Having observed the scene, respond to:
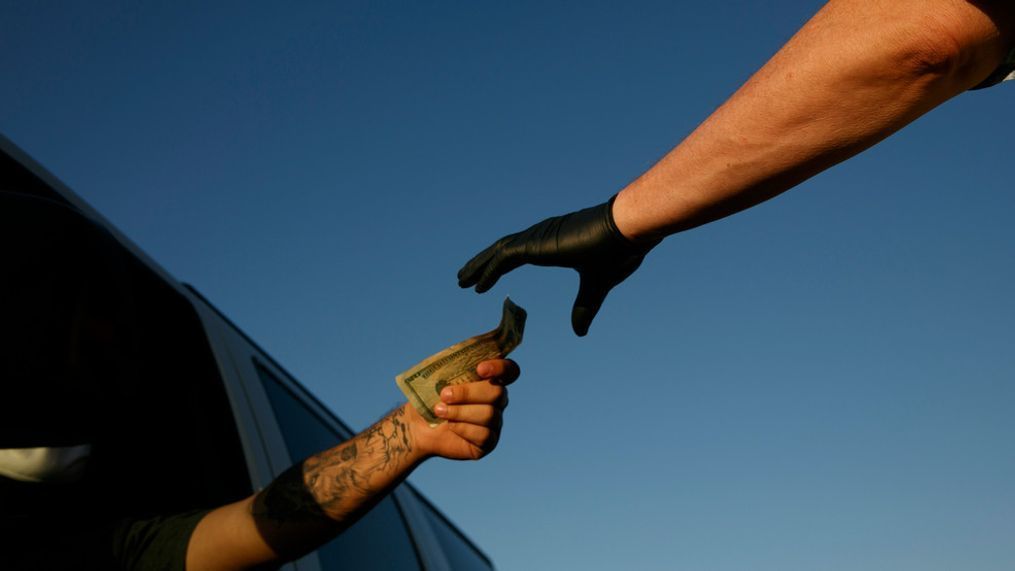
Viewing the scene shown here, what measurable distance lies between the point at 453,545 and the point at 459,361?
3.55 metres

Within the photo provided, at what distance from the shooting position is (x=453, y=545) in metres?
5.35

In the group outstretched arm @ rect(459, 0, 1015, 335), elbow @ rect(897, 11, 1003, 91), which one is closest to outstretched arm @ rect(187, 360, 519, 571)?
outstretched arm @ rect(459, 0, 1015, 335)

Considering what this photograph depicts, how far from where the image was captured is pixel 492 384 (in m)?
2.12

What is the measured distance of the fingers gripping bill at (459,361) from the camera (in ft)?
6.69

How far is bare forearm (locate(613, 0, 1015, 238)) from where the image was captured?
1.78 meters

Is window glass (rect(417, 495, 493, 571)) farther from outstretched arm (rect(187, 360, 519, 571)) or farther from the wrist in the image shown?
the wrist

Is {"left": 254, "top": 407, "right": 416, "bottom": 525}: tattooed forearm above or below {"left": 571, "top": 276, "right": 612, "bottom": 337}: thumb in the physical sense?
below

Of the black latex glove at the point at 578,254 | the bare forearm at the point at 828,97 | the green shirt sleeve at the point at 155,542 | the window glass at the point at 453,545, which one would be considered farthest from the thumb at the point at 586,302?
the window glass at the point at 453,545

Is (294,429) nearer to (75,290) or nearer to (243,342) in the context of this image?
(243,342)

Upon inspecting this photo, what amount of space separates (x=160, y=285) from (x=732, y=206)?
1.76 metres

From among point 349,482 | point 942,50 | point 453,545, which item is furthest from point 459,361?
point 453,545

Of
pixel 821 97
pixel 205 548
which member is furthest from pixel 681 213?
pixel 205 548

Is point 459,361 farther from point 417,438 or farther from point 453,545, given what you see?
point 453,545

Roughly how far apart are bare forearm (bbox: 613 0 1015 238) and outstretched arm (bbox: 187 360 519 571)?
61 cm
